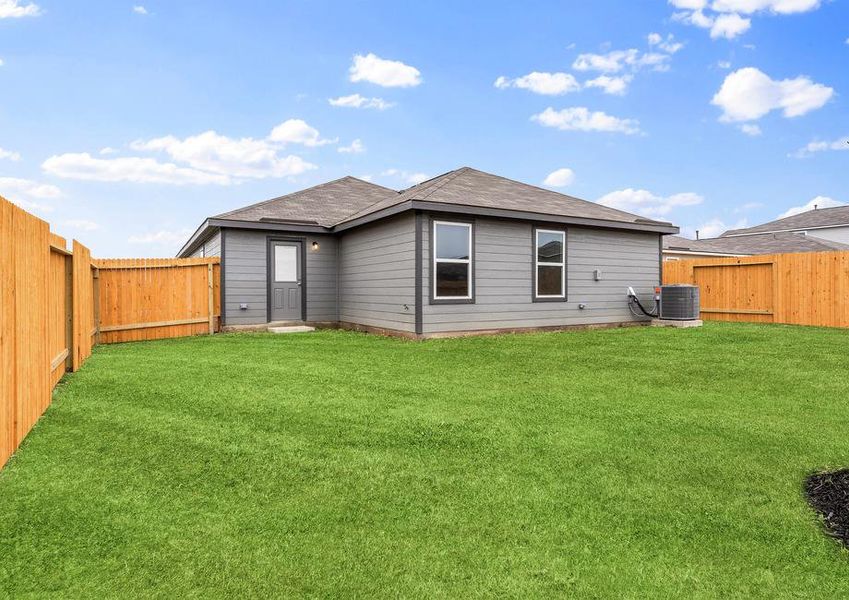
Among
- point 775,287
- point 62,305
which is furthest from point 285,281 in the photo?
point 775,287

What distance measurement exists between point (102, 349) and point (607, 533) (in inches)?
344

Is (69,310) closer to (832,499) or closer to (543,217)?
(832,499)

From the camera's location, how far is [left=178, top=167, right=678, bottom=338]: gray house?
9.48 metres

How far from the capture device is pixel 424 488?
8.83 ft

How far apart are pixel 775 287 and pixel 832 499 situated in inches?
466

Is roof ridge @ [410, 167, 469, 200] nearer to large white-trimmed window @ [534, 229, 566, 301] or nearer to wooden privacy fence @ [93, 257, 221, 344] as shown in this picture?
large white-trimmed window @ [534, 229, 566, 301]

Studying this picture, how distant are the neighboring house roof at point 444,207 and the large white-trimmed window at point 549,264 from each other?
1.42ft

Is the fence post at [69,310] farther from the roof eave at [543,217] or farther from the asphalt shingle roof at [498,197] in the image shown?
the asphalt shingle roof at [498,197]

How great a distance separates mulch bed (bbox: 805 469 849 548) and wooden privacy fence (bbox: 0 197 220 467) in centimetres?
450

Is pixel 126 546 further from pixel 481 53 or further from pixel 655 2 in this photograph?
pixel 481 53

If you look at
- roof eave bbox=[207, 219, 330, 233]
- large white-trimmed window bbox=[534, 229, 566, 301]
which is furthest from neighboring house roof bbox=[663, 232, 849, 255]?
roof eave bbox=[207, 219, 330, 233]

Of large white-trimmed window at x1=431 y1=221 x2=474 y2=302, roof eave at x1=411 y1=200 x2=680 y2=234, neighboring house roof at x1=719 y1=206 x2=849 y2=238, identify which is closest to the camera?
roof eave at x1=411 y1=200 x2=680 y2=234

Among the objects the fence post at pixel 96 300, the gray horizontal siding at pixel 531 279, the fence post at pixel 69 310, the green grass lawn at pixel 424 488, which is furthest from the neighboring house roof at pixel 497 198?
the fence post at pixel 69 310

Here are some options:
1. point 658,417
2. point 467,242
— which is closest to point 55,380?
point 658,417
